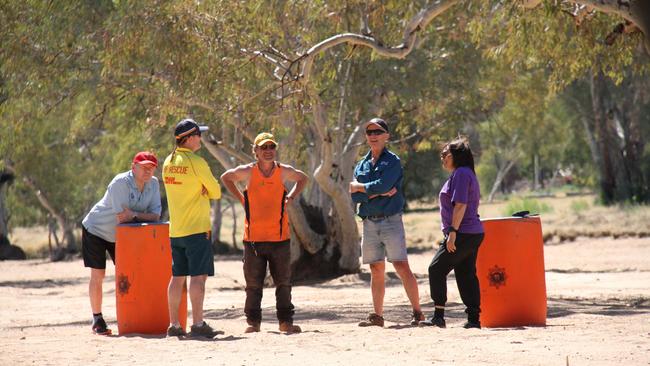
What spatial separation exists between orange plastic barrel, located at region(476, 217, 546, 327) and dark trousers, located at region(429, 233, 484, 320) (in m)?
0.28

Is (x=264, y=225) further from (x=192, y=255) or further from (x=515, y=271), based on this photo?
(x=515, y=271)

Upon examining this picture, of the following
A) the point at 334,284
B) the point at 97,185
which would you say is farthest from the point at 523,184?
the point at 334,284

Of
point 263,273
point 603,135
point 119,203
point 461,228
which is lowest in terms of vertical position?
point 263,273

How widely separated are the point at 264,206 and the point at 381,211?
3.32 ft

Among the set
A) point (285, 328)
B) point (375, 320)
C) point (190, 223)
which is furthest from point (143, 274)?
point (375, 320)

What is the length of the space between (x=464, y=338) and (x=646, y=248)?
1780 cm

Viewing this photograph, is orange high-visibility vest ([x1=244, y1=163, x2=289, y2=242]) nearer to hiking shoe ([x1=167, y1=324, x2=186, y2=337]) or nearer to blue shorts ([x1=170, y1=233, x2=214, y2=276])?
blue shorts ([x1=170, y1=233, x2=214, y2=276])

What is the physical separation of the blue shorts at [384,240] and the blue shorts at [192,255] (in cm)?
136

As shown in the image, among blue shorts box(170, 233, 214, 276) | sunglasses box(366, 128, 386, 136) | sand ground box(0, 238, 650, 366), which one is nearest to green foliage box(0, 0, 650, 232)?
sand ground box(0, 238, 650, 366)

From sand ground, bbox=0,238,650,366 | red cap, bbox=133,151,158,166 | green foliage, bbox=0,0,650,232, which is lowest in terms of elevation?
sand ground, bbox=0,238,650,366

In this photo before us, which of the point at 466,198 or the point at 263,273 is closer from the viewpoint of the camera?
the point at 466,198

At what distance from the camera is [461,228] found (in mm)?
10250

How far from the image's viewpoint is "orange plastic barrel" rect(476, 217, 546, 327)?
10461 mm

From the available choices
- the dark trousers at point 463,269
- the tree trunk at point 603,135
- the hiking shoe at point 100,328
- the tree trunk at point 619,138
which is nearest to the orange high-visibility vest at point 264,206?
the dark trousers at point 463,269
